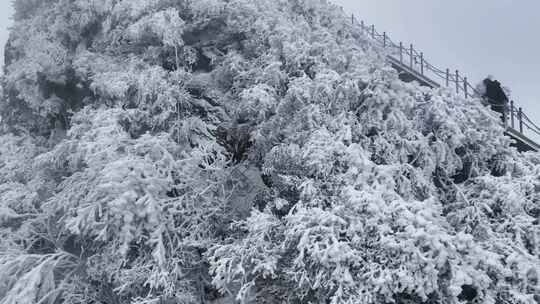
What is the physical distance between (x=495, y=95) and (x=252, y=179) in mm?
8321

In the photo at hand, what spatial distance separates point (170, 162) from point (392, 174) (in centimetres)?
476

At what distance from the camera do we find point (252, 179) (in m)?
11.5

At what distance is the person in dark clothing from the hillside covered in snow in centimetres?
262

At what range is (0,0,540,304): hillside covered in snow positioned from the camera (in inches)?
326

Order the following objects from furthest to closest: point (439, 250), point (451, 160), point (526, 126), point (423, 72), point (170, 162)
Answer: point (423, 72) < point (526, 126) < point (451, 160) < point (170, 162) < point (439, 250)

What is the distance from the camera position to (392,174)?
30.3ft

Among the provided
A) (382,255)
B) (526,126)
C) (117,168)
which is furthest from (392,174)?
(526,126)

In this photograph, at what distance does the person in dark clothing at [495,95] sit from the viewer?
1388 centimetres

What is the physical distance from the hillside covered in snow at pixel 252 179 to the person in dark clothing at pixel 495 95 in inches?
103

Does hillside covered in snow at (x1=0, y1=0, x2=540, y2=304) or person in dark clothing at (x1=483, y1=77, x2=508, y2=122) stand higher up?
person in dark clothing at (x1=483, y1=77, x2=508, y2=122)

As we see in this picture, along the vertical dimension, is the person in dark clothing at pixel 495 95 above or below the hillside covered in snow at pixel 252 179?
above

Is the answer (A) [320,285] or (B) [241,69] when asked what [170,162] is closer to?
(B) [241,69]

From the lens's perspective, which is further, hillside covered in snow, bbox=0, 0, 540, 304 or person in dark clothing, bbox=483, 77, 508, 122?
person in dark clothing, bbox=483, 77, 508, 122

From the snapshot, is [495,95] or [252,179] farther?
[495,95]
